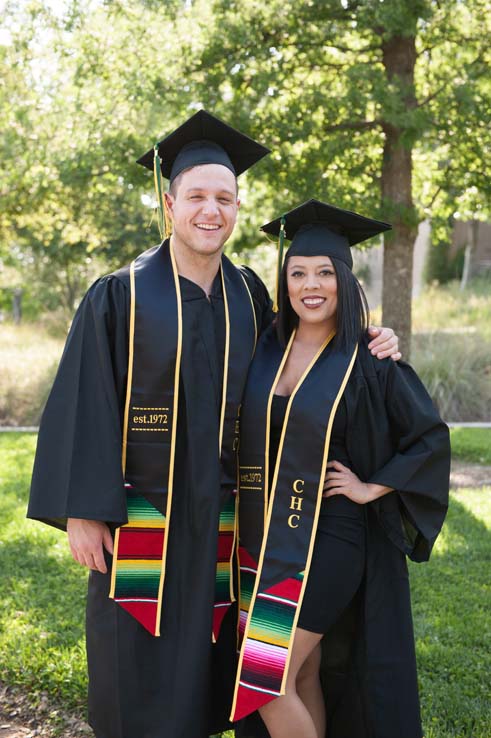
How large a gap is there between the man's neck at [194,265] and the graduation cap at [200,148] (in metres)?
0.25

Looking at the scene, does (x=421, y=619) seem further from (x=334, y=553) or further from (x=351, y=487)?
(x=351, y=487)

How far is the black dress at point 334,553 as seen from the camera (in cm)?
292

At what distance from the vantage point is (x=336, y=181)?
8336mm

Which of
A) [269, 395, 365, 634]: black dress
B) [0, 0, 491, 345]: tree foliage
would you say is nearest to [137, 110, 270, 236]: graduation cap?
[269, 395, 365, 634]: black dress

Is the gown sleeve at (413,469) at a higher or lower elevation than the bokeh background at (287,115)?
lower

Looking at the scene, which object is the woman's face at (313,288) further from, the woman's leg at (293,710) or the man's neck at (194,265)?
the woman's leg at (293,710)

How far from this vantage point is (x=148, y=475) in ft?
9.75

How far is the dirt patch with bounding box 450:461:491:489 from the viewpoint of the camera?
762 centimetres

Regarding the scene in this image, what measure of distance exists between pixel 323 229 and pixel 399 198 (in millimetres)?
5411

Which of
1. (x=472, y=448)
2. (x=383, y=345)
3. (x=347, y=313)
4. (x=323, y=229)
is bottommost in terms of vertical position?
(x=472, y=448)

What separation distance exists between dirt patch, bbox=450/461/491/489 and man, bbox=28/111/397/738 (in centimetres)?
495

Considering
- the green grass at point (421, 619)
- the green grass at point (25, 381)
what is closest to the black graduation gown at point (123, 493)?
the green grass at point (421, 619)

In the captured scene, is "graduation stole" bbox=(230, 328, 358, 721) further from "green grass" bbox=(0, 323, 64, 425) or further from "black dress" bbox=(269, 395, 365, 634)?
"green grass" bbox=(0, 323, 64, 425)

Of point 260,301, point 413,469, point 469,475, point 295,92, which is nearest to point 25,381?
point 295,92
